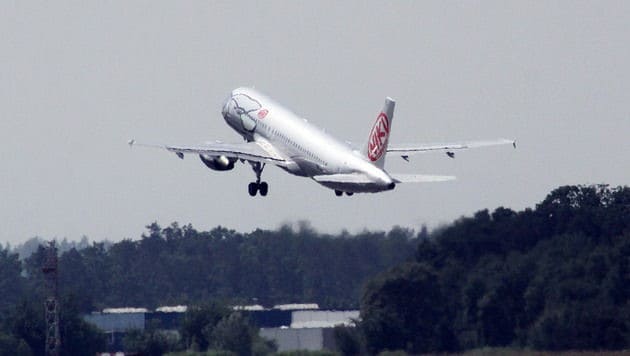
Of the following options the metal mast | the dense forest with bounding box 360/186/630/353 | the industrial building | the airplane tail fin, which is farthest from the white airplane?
the industrial building

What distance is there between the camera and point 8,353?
363ft

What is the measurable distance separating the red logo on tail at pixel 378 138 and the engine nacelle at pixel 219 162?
10.7m

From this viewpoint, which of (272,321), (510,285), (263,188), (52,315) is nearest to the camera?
(263,188)

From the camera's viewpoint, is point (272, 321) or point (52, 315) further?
point (272, 321)

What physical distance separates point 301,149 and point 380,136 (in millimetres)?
6757

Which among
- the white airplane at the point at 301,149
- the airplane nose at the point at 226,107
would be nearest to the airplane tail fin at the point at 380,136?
the white airplane at the point at 301,149

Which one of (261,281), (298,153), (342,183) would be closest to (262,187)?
(298,153)

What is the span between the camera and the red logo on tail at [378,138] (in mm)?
Result: 93562

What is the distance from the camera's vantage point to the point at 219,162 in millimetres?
102000

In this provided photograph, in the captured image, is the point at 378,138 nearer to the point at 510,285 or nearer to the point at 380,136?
the point at 380,136

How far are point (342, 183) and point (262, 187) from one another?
35.9 feet

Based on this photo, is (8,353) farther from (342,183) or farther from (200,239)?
(200,239)

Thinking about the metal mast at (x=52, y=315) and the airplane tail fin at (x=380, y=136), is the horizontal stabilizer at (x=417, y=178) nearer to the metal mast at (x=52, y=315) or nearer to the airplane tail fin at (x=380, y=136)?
the airplane tail fin at (x=380, y=136)

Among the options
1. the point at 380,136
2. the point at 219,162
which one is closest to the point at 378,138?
the point at 380,136
